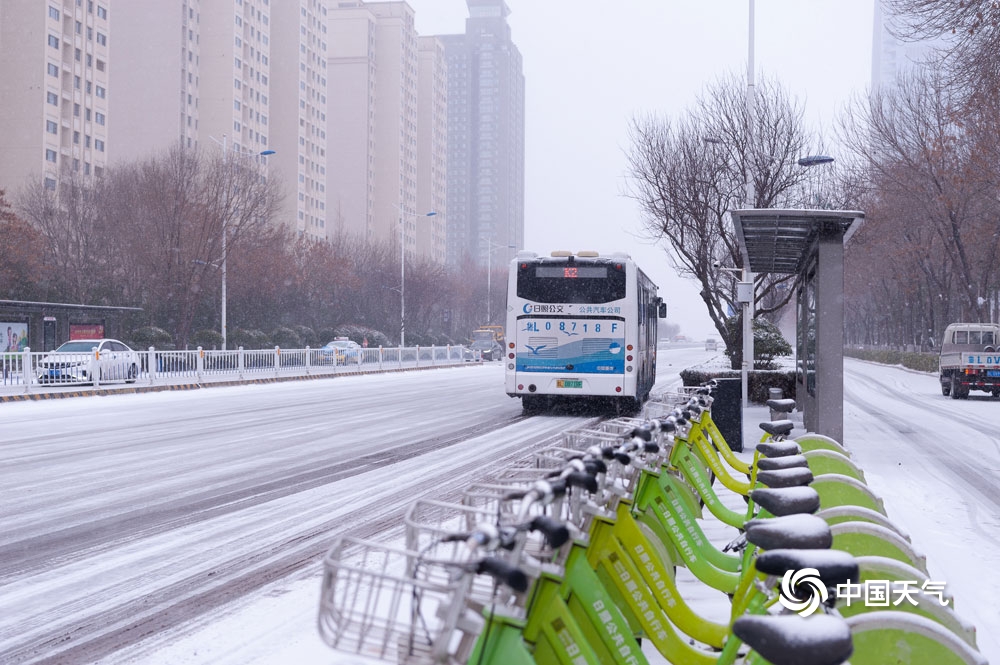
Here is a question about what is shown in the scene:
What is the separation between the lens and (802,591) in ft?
9.46

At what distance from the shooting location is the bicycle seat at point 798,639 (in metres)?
1.98

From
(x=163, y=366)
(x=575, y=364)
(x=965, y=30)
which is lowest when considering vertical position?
(x=163, y=366)

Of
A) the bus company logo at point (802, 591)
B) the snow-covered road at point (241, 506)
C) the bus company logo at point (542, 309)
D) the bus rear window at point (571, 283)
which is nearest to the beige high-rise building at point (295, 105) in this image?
the bus rear window at point (571, 283)

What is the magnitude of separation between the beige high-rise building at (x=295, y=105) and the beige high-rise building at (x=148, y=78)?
1578 cm

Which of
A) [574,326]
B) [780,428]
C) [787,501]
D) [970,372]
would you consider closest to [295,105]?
[970,372]

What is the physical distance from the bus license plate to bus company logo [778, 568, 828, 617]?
1579cm

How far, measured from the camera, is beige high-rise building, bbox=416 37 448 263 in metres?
148

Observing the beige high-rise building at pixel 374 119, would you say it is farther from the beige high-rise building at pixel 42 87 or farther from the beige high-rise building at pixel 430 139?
the beige high-rise building at pixel 42 87

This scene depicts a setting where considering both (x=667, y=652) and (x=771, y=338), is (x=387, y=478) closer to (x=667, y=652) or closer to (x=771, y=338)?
(x=667, y=652)

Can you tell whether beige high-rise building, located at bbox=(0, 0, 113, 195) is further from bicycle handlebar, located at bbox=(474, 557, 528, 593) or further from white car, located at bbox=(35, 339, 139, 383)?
bicycle handlebar, located at bbox=(474, 557, 528, 593)

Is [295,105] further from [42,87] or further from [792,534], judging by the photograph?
[792,534]

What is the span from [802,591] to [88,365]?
1025 inches

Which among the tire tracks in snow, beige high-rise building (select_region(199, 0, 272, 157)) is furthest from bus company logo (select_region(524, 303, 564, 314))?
beige high-rise building (select_region(199, 0, 272, 157))

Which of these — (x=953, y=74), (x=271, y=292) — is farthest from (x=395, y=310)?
(x=953, y=74)
